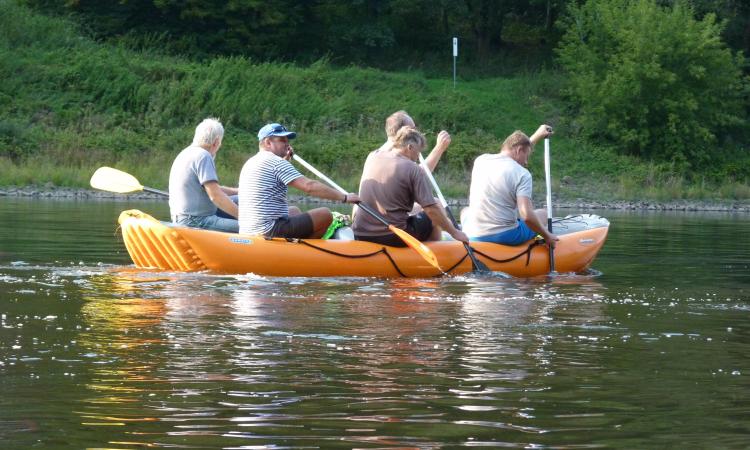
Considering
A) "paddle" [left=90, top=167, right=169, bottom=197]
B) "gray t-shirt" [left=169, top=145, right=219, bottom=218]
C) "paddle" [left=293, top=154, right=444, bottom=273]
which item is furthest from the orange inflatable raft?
"paddle" [left=90, top=167, right=169, bottom=197]

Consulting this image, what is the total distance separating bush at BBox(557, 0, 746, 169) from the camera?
1281 inches

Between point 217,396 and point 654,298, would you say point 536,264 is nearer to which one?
point 654,298

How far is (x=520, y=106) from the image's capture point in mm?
35281

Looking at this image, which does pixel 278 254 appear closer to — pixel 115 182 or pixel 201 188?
pixel 201 188

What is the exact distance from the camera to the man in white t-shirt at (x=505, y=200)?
1147 cm

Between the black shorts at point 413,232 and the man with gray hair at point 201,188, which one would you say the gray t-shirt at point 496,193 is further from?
the man with gray hair at point 201,188

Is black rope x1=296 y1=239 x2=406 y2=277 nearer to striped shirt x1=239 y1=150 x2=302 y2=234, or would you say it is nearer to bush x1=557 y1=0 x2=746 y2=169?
striped shirt x1=239 y1=150 x2=302 y2=234

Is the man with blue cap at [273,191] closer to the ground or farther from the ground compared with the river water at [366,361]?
farther from the ground

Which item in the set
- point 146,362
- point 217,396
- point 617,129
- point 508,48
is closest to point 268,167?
point 146,362

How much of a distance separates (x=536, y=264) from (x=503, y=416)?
6.39 m

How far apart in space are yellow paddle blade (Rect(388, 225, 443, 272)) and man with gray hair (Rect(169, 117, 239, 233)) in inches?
52.8

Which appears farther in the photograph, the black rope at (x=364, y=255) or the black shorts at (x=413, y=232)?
the black shorts at (x=413, y=232)

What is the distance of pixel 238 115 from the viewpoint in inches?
1246

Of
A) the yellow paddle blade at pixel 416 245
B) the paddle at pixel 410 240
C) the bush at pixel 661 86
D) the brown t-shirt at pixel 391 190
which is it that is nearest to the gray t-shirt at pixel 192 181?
the paddle at pixel 410 240
